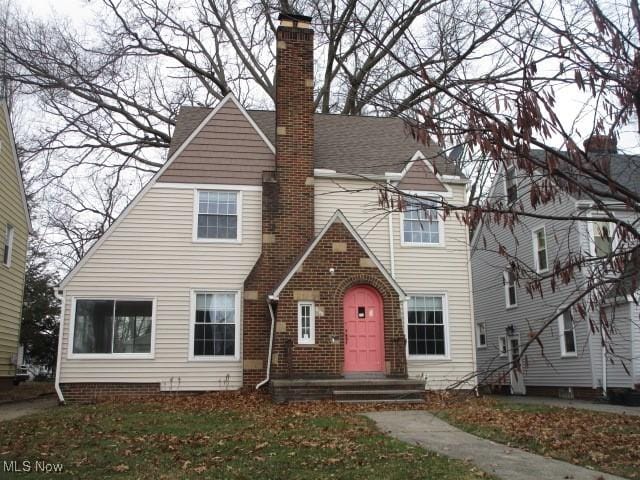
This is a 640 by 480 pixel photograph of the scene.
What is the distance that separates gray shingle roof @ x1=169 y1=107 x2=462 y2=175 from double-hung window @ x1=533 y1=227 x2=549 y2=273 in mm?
4780

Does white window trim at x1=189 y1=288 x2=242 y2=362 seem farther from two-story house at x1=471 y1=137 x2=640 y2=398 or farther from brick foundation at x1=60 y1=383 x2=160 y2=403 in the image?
two-story house at x1=471 y1=137 x2=640 y2=398

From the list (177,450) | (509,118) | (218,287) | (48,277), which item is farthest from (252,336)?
(48,277)

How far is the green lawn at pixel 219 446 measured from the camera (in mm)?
6980

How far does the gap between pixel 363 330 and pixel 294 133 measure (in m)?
5.76

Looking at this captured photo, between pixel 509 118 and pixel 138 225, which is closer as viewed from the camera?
pixel 509 118

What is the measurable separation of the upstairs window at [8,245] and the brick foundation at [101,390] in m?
5.79

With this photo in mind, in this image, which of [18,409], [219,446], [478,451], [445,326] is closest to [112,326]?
[18,409]

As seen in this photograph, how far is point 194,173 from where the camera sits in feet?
55.6

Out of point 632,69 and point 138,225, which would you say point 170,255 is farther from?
point 632,69

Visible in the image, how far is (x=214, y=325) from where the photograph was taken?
16.2 meters

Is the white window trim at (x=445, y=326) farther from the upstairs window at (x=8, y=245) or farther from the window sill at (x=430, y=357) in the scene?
the upstairs window at (x=8, y=245)

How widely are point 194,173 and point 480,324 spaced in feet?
48.3

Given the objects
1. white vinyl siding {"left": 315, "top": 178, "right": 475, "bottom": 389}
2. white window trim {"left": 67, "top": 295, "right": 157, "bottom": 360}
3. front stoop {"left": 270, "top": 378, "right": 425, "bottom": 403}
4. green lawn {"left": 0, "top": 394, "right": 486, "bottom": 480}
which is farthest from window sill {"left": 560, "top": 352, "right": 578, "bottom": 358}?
white window trim {"left": 67, "top": 295, "right": 157, "bottom": 360}

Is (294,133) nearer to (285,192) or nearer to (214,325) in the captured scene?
(285,192)
